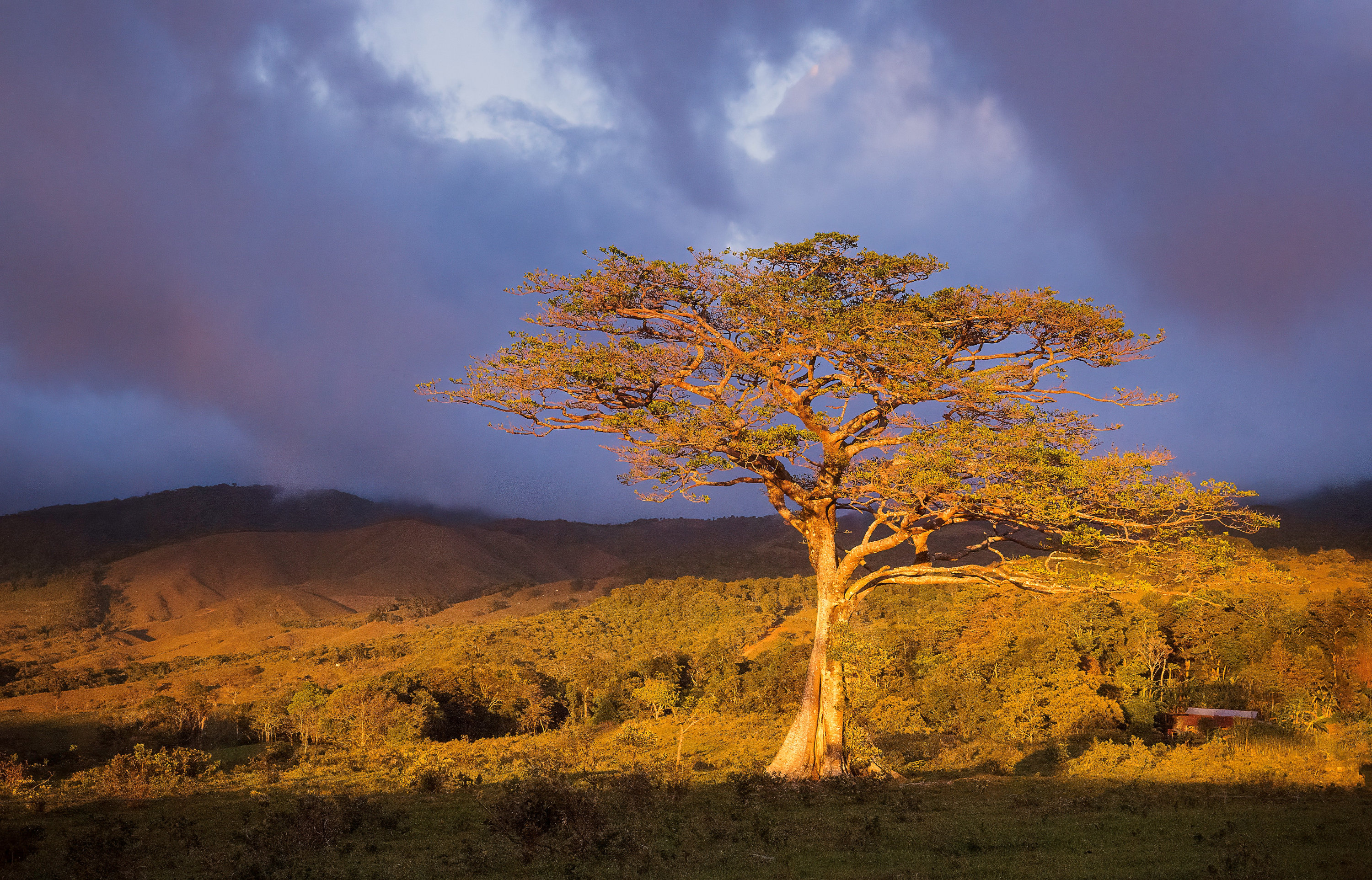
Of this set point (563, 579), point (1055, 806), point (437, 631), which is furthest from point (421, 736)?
point (563, 579)

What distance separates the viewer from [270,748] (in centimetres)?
2683

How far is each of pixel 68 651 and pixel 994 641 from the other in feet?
225

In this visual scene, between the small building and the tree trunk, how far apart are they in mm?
18213

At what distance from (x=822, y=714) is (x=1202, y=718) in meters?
21.6

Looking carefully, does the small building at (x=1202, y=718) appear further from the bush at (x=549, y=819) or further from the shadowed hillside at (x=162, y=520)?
the shadowed hillside at (x=162, y=520)

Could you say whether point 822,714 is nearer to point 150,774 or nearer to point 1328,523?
point 150,774

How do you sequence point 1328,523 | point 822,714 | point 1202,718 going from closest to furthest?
point 822,714 < point 1202,718 < point 1328,523

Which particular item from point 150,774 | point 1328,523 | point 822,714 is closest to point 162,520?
point 150,774

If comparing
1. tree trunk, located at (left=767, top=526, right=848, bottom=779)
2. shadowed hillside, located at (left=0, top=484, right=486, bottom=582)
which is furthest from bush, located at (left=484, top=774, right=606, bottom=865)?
shadowed hillside, located at (left=0, top=484, right=486, bottom=582)

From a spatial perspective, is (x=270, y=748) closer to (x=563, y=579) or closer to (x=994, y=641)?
(x=994, y=641)

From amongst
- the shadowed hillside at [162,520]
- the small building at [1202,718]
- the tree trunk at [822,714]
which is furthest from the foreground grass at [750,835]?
the shadowed hillside at [162,520]

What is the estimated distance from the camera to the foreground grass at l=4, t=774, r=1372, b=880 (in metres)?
8.66

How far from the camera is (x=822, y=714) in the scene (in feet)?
50.6

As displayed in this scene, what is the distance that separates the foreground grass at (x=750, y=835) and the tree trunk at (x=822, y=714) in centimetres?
104
